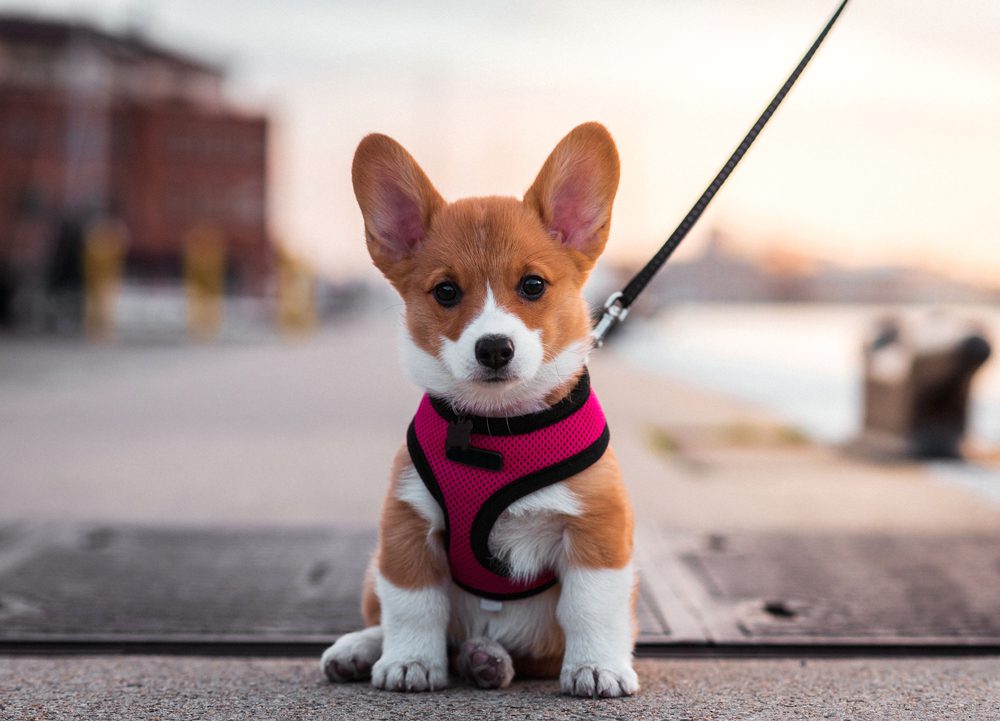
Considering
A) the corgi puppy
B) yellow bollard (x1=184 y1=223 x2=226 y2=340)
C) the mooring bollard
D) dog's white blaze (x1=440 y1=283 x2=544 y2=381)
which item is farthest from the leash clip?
yellow bollard (x1=184 y1=223 x2=226 y2=340)

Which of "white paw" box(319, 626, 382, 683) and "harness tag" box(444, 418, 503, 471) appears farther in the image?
"white paw" box(319, 626, 382, 683)

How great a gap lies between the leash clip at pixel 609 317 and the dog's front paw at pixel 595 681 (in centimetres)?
85

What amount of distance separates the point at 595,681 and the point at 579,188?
1.27m

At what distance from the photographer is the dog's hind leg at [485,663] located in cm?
→ 274

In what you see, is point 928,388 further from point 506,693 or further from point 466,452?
point 466,452

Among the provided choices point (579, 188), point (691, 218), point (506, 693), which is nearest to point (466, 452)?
point (506, 693)

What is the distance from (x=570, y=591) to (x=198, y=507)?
3.61 metres

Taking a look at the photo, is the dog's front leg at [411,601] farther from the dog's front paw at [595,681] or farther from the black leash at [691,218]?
the black leash at [691,218]

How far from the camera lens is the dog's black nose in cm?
246

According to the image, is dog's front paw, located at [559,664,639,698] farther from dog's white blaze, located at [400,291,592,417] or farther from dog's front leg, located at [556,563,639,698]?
dog's white blaze, located at [400,291,592,417]

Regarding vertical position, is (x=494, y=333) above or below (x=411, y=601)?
above

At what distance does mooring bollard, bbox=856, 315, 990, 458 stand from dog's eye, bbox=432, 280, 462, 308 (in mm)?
5503

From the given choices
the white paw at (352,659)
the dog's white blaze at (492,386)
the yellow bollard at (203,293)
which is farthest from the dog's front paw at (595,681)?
the yellow bollard at (203,293)

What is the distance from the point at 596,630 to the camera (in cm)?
267
